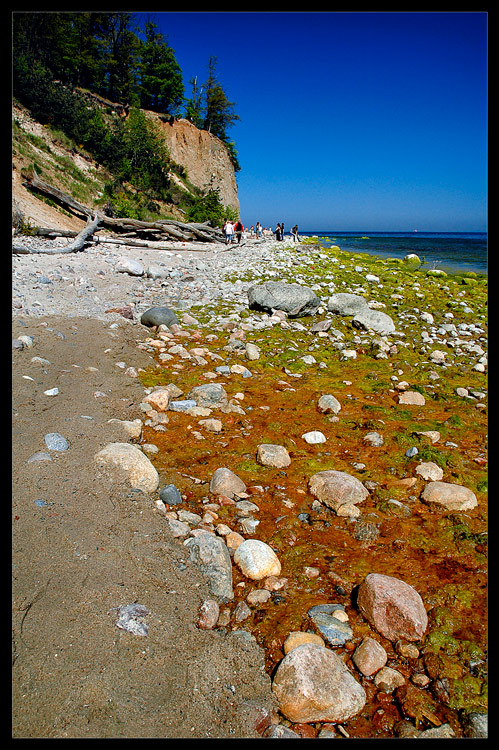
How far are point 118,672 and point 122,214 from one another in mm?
23258

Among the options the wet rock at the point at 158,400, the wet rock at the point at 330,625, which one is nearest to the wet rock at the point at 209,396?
the wet rock at the point at 158,400

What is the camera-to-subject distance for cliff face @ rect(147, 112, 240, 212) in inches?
1735

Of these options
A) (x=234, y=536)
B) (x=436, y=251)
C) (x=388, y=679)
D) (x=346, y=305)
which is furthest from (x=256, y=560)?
(x=436, y=251)

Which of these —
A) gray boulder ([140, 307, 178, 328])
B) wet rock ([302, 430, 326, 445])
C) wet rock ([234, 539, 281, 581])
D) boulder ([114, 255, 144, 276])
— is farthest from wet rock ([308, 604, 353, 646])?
boulder ([114, 255, 144, 276])

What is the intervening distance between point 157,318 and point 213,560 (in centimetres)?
532

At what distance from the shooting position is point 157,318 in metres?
7.19

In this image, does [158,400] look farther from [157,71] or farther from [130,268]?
[157,71]

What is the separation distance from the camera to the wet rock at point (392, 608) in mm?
2182

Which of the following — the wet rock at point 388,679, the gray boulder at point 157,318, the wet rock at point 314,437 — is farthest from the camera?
the gray boulder at point 157,318

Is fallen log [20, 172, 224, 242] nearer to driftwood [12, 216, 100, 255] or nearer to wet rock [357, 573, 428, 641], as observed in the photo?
driftwood [12, 216, 100, 255]

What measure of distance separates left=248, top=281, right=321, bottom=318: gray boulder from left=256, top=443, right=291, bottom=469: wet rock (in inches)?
198

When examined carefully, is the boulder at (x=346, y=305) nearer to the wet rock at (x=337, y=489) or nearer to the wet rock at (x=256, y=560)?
the wet rock at (x=337, y=489)

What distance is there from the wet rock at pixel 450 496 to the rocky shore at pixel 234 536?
0.01 m

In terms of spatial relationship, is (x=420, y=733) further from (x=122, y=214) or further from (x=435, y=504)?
(x=122, y=214)
